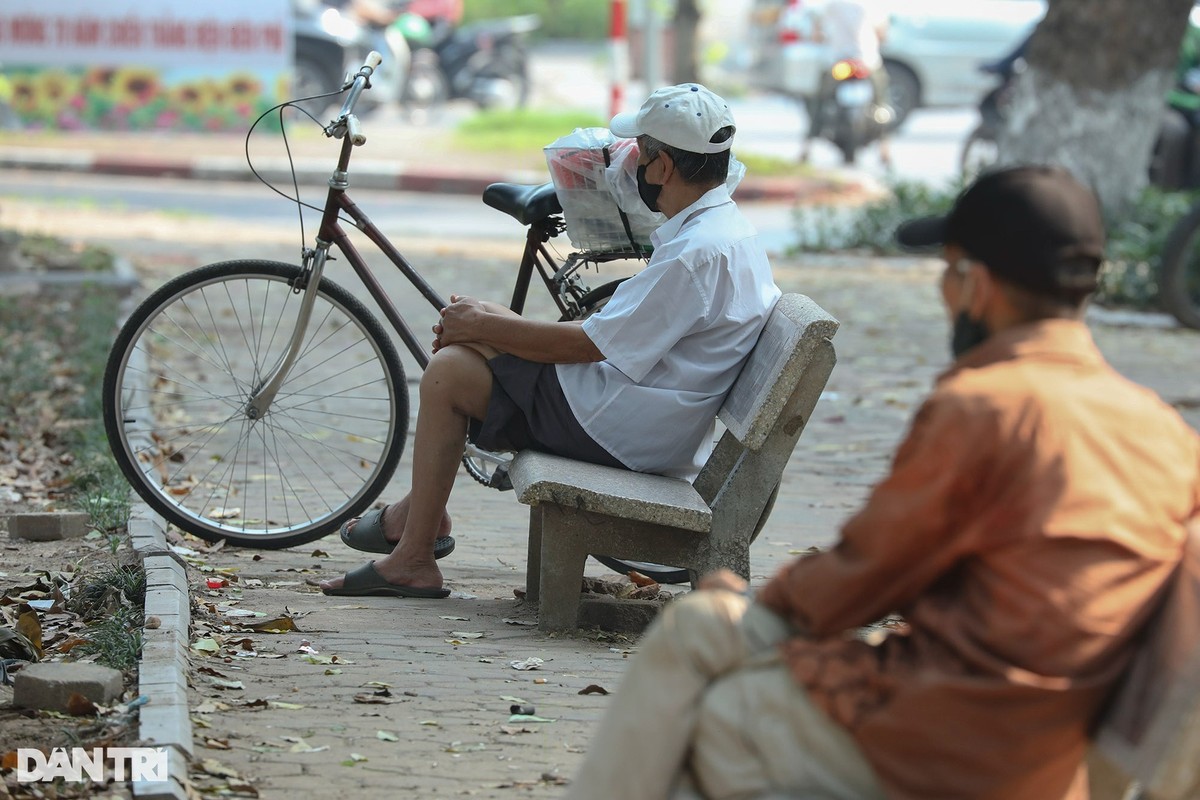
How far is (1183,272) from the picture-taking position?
887 centimetres

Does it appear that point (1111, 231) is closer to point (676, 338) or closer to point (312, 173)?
point (676, 338)

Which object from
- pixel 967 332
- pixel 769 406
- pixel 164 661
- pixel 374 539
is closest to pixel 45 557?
pixel 374 539

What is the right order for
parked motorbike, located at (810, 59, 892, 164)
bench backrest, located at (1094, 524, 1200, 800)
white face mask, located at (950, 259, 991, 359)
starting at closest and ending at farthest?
1. bench backrest, located at (1094, 524, 1200, 800)
2. white face mask, located at (950, 259, 991, 359)
3. parked motorbike, located at (810, 59, 892, 164)

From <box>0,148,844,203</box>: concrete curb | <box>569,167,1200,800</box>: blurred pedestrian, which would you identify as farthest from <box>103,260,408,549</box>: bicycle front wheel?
<box>0,148,844,203</box>: concrete curb

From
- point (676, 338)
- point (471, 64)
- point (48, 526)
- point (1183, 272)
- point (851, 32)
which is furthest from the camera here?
point (471, 64)

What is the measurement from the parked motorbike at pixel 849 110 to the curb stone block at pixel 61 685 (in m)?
13.4

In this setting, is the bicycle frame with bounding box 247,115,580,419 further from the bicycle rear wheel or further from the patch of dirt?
the bicycle rear wheel

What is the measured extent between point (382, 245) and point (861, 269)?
22.2 feet

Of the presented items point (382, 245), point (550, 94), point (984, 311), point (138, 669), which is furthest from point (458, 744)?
point (550, 94)

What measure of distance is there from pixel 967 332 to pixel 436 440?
2070 millimetres

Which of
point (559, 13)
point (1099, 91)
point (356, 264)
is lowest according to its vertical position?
point (356, 264)

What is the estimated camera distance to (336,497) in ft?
17.4

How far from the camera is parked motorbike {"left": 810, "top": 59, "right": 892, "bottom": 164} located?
1589cm

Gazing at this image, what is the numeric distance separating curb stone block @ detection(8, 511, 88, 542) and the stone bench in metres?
1.46
